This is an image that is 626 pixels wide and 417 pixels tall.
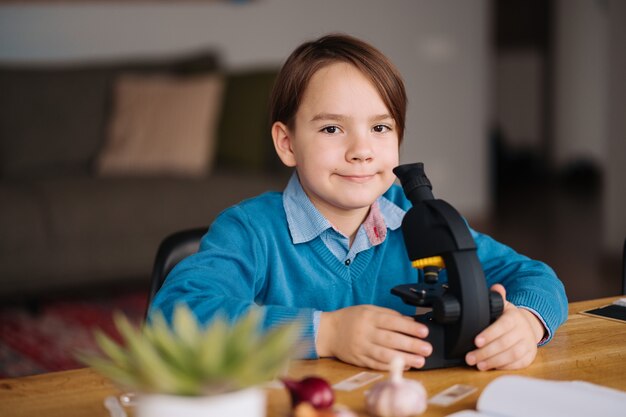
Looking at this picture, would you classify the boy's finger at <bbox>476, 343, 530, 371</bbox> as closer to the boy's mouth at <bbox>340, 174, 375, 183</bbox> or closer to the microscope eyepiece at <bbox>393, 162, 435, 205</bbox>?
the microscope eyepiece at <bbox>393, 162, 435, 205</bbox>

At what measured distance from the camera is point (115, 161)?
410cm

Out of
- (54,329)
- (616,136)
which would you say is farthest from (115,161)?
(616,136)

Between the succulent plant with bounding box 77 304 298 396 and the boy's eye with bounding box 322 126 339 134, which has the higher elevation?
the boy's eye with bounding box 322 126 339 134

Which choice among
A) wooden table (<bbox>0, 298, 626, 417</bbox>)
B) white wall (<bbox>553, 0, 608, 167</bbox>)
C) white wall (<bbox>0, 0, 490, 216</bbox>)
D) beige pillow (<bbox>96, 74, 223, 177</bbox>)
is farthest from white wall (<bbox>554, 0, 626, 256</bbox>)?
wooden table (<bbox>0, 298, 626, 417</bbox>)

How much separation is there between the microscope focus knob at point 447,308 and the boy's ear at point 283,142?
0.51m

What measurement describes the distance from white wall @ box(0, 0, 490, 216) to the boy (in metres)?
3.65

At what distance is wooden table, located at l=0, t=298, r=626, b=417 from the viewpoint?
2.79 feet

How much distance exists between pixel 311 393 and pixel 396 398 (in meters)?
0.09

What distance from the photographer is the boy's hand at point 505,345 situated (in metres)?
0.96

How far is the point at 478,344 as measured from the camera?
957 millimetres

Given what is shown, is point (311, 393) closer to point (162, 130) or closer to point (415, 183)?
point (415, 183)

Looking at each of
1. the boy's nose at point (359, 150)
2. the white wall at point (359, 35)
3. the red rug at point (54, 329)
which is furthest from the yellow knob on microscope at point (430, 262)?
the white wall at point (359, 35)

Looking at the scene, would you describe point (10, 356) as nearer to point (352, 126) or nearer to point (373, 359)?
point (352, 126)

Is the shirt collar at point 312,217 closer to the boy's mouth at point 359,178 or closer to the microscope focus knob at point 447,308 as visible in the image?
the boy's mouth at point 359,178
